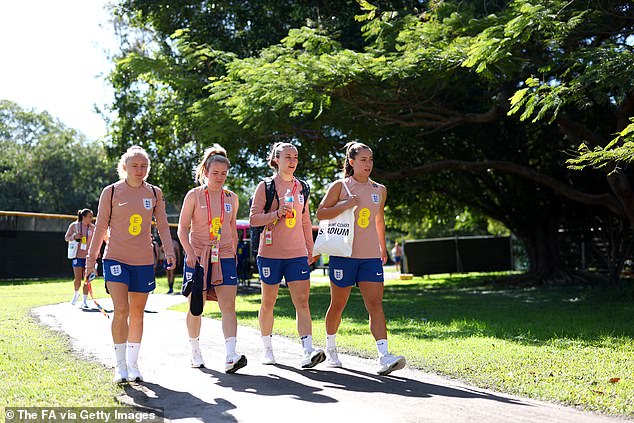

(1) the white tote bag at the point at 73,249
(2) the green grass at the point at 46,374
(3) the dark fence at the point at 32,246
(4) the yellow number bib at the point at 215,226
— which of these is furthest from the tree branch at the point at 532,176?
(3) the dark fence at the point at 32,246

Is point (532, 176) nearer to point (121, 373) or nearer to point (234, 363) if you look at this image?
point (234, 363)

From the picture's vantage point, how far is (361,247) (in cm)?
723

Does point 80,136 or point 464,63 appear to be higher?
point 80,136

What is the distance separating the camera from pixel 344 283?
23.7 feet

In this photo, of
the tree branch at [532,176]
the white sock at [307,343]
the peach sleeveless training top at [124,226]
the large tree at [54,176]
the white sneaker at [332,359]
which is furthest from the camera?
the large tree at [54,176]

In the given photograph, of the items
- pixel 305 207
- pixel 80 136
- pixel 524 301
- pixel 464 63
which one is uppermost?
pixel 80 136

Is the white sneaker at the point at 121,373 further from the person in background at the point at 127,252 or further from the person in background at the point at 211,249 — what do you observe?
the person in background at the point at 211,249

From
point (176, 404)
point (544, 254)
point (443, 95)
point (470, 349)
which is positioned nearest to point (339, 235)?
point (176, 404)

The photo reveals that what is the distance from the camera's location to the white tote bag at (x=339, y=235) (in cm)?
717

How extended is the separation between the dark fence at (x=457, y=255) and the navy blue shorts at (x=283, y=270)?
87.6 ft

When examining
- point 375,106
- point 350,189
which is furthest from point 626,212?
point 350,189

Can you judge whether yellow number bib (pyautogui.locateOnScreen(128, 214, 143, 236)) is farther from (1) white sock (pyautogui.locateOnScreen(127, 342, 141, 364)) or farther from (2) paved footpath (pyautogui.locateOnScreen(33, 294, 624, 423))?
(2) paved footpath (pyautogui.locateOnScreen(33, 294, 624, 423))

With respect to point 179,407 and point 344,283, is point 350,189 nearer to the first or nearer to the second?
point 344,283

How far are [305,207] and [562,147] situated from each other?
16.0m
